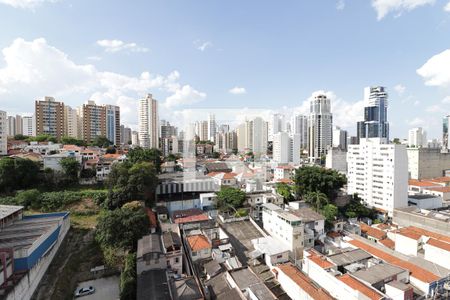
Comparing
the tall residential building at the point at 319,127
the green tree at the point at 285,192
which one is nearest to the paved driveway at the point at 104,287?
the green tree at the point at 285,192

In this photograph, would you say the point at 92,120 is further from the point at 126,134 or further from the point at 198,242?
the point at 198,242

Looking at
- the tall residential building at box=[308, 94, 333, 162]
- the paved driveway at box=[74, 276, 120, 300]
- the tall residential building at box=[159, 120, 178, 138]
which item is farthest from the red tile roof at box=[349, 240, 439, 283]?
the tall residential building at box=[159, 120, 178, 138]

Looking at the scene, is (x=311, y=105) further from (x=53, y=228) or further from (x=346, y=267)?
(x=53, y=228)

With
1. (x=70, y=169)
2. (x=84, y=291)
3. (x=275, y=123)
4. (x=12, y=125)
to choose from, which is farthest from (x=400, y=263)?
(x=12, y=125)

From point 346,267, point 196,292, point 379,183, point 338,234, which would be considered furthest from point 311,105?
point 196,292

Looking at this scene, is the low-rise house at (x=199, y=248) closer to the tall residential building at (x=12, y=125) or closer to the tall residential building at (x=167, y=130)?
the tall residential building at (x=167, y=130)

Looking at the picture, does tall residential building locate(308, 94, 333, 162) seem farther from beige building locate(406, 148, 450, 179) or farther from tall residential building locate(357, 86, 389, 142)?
beige building locate(406, 148, 450, 179)

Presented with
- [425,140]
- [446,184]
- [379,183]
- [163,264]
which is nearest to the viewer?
[163,264]
